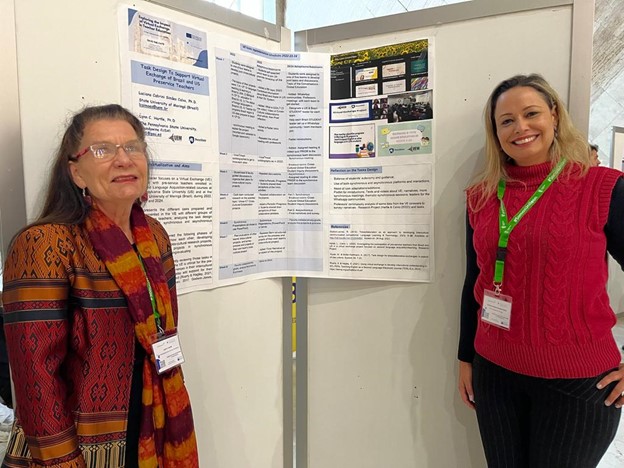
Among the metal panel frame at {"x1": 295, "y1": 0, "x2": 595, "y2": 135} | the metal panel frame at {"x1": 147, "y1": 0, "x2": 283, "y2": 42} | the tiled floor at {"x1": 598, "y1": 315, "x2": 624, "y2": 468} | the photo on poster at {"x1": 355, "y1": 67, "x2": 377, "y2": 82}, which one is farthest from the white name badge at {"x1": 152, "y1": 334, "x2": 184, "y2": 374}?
the tiled floor at {"x1": 598, "y1": 315, "x2": 624, "y2": 468}

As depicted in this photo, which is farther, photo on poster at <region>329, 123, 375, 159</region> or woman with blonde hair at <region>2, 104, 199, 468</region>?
photo on poster at <region>329, 123, 375, 159</region>

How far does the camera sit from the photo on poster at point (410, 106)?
151cm

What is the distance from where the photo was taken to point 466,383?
1412mm

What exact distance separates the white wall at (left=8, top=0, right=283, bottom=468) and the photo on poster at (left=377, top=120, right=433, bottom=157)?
568 mm

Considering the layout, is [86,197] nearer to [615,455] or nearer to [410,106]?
[410,106]

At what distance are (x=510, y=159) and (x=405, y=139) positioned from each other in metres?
0.38

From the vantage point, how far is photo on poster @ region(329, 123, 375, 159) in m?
1.60

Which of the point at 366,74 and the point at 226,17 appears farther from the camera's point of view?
the point at 366,74

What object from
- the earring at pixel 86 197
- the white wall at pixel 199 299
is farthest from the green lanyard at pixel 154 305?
the white wall at pixel 199 299

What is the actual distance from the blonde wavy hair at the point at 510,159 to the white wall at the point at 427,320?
0.53 ft

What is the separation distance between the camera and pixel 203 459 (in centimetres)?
154

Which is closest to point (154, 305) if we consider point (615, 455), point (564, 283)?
point (564, 283)

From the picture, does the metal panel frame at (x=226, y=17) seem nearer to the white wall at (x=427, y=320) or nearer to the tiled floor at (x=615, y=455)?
the white wall at (x=427, y=320)

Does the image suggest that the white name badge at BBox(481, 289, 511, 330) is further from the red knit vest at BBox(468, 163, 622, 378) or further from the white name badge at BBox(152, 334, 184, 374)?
the white name badge at BBox(152, 334, 184, 374)
